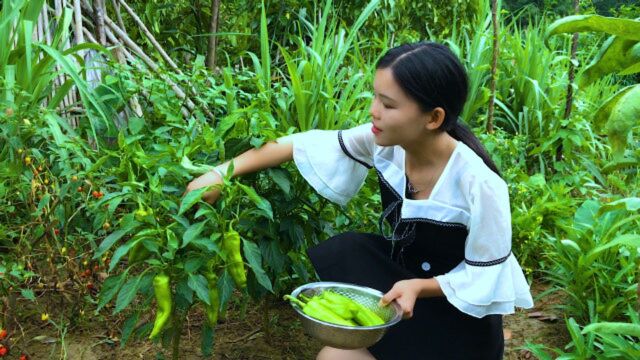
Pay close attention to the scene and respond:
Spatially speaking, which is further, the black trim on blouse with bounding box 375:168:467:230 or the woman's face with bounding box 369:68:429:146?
the black trim on blouse with bounding box 375:168:467:230

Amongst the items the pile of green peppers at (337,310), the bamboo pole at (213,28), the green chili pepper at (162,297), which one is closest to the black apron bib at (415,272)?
the pile of green peppers at (337,310)

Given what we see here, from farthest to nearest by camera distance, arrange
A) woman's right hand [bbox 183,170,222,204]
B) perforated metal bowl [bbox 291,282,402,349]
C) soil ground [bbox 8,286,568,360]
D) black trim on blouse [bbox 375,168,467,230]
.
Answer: soil ground [bbox 8,286,568,360] → black trim on blouse [bbox 375,168,467,230] → woman's right hand [bbox 183,170,222,204] → perforated metal bowl [bbox 291,282,402,349]

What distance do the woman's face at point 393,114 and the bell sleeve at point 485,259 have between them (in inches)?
9.9

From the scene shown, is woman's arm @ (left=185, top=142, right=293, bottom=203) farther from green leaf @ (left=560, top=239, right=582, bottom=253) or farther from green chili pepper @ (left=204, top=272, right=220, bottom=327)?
green leaf @ (left=560, top=239, right=582, bottom=253)

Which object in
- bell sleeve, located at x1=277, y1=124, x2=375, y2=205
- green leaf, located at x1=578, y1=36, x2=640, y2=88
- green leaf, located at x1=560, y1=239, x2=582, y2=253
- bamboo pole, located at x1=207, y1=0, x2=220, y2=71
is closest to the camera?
green leaf, located at x1=578, y1=36, x2=640, y2=88

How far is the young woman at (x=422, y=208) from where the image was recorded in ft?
6.57

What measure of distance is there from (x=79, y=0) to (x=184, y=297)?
1736 mm

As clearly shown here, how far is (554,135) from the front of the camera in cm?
437

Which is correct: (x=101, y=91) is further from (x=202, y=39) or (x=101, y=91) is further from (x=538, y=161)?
(x=538, y=161)

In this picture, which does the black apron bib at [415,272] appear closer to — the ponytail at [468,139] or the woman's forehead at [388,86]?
the ponytail at [468,139]

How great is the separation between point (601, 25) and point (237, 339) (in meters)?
1.87

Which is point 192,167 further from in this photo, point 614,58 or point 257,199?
point 614,58

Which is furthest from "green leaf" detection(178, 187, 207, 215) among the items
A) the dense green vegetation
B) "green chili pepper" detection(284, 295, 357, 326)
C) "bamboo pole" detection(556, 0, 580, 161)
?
"bamboo pole" detection(556, 0, 580, 161)

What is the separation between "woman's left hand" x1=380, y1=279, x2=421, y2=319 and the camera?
6.35 feet
